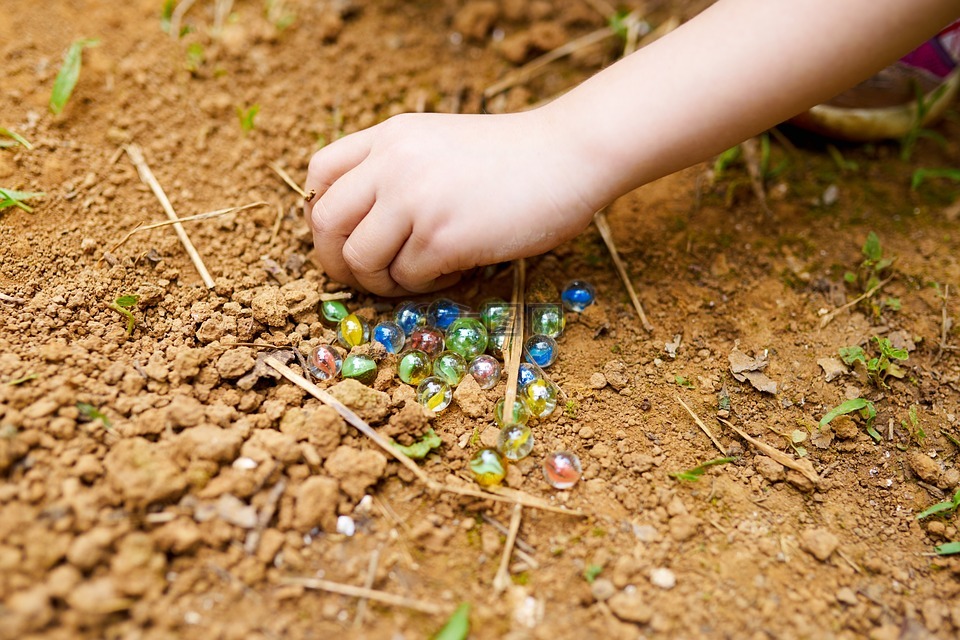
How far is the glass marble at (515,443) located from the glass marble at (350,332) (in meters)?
0.42

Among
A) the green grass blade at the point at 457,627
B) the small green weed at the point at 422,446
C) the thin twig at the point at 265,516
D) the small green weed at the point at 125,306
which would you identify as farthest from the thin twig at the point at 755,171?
the small green weed at the point at 125,306

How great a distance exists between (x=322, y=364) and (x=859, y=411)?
121 cm

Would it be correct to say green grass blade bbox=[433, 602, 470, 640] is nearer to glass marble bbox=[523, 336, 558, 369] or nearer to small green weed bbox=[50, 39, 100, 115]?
glass marble bbox=[523, 336, 558, 369]

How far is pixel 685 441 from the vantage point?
1.57 meters

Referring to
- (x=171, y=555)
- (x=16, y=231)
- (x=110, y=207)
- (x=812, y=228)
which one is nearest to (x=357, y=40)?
(x=110, y=207)

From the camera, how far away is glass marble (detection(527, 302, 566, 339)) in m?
1.73

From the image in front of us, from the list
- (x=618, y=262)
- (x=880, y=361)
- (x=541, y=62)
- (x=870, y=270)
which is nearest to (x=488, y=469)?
(x=618, y=262)

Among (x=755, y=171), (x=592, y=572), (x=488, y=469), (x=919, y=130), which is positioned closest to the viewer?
(x=592, y=572)

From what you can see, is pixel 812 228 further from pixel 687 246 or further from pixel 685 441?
pixel 685 441

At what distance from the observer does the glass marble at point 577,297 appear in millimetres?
1783

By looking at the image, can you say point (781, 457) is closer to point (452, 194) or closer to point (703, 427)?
point (703, 427)

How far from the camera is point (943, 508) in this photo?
4.85 feet

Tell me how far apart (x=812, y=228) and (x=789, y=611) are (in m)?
1.09

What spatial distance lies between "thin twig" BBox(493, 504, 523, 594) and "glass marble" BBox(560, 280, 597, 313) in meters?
0.57
